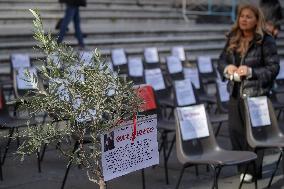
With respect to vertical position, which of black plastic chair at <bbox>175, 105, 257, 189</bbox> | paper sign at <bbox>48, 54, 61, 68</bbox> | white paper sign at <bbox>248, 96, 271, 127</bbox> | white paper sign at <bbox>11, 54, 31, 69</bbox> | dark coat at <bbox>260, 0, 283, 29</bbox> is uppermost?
dark coat at <bbox>260, 0, 283, 29</bbox>

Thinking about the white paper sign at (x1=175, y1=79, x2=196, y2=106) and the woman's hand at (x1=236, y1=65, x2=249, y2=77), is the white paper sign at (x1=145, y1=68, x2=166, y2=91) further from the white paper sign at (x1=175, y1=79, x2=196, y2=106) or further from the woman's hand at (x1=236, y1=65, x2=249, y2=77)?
the woman's hand at (x1=236, y1=65, x2=249, y2=77)

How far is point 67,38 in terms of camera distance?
14188 millimetres

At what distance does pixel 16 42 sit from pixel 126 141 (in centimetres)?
917

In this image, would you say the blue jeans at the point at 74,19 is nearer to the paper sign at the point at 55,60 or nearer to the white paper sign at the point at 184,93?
the white paper sign at the point at 184,93

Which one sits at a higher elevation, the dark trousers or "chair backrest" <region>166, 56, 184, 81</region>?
"chair backrest" <region>166, 56, 184, 81</region>

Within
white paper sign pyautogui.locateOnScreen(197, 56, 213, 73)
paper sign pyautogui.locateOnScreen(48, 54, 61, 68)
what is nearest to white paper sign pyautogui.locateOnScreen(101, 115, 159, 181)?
paper sign pyautogui.locateOnScreen(48, 54, 61, 68)

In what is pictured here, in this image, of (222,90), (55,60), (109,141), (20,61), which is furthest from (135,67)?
(55,60)

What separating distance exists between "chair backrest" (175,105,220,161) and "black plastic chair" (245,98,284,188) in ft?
1.56

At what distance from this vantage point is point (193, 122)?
6195 millimetres

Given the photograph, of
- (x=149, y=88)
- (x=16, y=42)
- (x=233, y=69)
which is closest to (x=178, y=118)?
(x=233, y=69)

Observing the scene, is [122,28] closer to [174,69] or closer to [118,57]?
[118,57]

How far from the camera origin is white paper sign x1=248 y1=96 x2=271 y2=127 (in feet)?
21.9

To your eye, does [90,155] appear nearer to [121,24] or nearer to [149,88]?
[149,88]

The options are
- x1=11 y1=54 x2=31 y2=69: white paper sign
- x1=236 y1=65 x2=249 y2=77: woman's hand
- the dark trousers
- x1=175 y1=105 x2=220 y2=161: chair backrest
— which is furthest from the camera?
x1=11 y1=54 x2=31 y2=69: white paper sign
